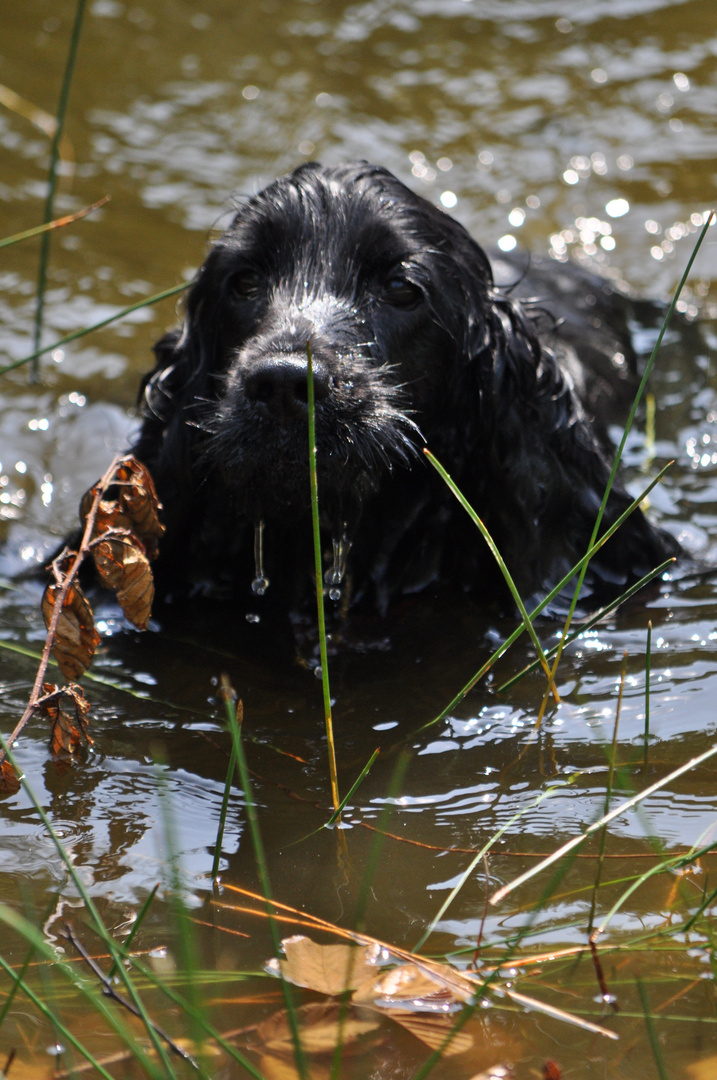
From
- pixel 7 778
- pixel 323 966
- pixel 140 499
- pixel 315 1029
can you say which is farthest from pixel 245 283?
pixel 315 1029

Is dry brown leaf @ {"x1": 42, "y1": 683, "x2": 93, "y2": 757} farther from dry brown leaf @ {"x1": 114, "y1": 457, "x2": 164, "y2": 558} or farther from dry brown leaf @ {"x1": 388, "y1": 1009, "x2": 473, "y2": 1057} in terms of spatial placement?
dry brown leaf @ {"x1": 388, "y1": 1009, "x2": 473, "y2": 1057}

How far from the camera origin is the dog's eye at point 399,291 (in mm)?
3178

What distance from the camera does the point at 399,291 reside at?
3184 mm

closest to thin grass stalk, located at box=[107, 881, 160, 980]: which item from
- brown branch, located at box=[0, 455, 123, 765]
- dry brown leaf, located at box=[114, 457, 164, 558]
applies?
brown branch, located at box=[0, 455, 123, 765]

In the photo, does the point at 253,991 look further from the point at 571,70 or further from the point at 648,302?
the point at 571,70

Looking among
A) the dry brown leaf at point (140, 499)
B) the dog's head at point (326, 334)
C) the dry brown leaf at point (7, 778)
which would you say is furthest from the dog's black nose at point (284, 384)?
the dry brown leaf at point (7, 778)

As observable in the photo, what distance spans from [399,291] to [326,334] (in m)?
0.36

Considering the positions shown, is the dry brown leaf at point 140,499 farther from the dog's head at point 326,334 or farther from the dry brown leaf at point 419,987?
the dry brown leaf at point 419,987

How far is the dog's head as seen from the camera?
9.14ft

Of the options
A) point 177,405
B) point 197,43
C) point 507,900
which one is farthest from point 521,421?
point 197,43

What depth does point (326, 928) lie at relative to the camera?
2.04 meters

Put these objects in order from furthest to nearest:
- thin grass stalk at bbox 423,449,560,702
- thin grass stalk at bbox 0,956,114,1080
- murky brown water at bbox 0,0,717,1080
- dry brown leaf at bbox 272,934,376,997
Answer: thin grass stalk at bbox 423,449,560,702 < murky brown water at bbox 0,0,717,1080 < dry brown leaf at bbox 272,934,376,997 < thin grass stalk at bbox 0,956,114,1080

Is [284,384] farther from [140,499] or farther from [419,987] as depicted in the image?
[419,987]

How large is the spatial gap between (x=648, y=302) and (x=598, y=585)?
7.96ft
